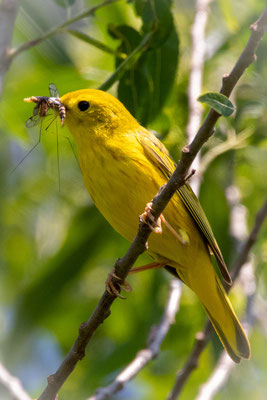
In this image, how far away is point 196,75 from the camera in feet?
17.1

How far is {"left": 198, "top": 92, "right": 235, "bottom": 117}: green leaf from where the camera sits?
8.29 ft

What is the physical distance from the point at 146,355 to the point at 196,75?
7.88ft

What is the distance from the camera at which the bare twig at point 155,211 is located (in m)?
2.47

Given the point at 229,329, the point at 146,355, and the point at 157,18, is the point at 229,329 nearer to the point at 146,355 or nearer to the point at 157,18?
the point at 146,355

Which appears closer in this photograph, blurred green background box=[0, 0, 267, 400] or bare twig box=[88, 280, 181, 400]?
bare twig box=[88, 280, 181, 400]

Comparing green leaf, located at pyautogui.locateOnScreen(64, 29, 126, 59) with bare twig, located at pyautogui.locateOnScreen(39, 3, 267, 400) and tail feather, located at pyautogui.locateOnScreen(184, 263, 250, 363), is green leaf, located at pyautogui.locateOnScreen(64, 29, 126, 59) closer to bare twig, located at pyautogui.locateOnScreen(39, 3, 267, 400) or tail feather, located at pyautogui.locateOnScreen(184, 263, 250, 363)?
bare twig, located at pyautogui.locateOnScreen(39, 3, 267, 400)

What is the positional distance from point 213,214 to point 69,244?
139cm

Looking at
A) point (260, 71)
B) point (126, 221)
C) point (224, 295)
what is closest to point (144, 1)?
point (260, 71)

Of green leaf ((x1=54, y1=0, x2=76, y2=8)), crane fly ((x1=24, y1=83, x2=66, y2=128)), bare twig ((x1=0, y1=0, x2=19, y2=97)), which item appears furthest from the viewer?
crane fly ((x1=24, y1=83, x2=66, y2=128))

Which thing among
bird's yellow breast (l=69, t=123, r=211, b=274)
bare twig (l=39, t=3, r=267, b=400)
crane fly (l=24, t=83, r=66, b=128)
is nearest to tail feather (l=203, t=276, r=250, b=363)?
bird's yellow breast (l=69, t=123, r=211, b=274)

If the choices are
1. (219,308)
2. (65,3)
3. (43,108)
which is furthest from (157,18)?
(219,308)

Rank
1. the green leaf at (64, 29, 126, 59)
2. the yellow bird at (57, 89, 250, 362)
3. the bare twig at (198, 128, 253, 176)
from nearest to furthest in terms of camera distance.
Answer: the yellow bird at (57, 89, 250, 362) → the green leaf at (64, 29, 126, 59) → the bare twig at (198, 128, 253, 176)

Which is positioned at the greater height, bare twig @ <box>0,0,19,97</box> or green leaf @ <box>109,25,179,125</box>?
bare twig @ <box>0,0,19,97</box>

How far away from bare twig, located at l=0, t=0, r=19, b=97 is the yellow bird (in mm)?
951
